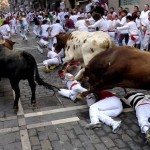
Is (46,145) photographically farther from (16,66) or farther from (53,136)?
(16,66)

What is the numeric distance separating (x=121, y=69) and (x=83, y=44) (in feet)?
9.09

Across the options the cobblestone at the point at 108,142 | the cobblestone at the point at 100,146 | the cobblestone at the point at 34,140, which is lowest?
the cobblestone at the point at 108,142

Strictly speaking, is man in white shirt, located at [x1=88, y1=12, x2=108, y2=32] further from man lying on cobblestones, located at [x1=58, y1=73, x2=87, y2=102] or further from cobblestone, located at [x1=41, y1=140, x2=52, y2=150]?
cobblestone, located at [x1=41, y1=140, x2=52, y2=150]

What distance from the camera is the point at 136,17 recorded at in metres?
13.6

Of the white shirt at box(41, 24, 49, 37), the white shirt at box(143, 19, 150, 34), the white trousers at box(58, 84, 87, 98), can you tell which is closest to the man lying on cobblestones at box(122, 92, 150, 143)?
the white trousers at box(58, 84, 87, 98)

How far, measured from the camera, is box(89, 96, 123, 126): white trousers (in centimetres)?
549

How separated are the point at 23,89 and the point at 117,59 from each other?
345 cm

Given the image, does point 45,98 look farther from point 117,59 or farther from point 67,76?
point 117,59

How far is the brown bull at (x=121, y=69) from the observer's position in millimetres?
5223

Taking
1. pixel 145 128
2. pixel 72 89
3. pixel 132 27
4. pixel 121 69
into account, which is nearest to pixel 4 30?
pixel 132 27

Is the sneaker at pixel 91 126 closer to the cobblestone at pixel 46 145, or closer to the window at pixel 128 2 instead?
the cobblestone at pixel 46 145

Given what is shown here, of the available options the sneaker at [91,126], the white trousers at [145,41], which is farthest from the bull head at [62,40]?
the sneaker at [91,126]

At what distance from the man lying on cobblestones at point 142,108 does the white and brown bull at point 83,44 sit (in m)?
1.76

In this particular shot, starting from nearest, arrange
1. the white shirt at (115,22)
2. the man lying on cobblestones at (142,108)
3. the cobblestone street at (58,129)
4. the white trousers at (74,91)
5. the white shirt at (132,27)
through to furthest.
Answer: the cobblestone street at (58,129)
the man lying on cobblestones at (142,108)
the white trousers at (74,91)
the white shirt at (132,27)
the white shirt at (115,22)
